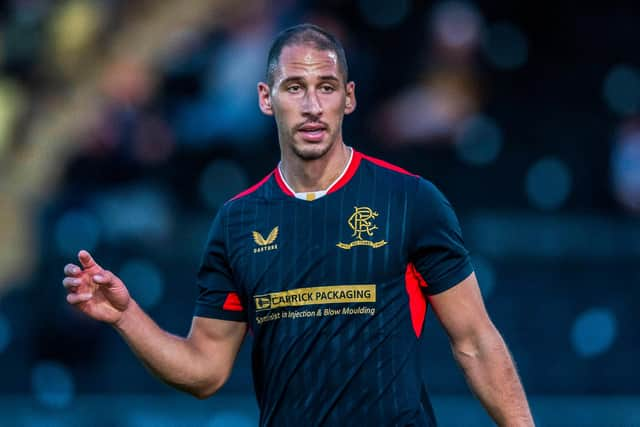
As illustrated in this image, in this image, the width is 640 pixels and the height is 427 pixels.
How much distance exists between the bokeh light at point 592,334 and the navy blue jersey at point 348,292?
5.50 metres

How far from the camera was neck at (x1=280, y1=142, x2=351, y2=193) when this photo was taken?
3314 mm

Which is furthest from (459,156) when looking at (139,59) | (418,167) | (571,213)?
(139,59)

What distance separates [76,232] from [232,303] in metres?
5.48

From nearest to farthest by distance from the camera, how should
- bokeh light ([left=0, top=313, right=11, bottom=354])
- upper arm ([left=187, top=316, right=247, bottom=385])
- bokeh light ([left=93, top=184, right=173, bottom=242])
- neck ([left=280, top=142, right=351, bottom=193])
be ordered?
neck ([left=280, top=142, right=351, bottom=193]) < upper arm ([left=187, top=316, right=247, bottom=385]) < bokeh light ([left=0, top=313, right=11, bottom=354]) < bokeh light ([left=93, top=184, right=173, bottom=242])

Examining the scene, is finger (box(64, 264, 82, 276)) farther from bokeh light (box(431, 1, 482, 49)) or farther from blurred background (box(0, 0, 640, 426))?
bokeh light (box(431, 1, 482, 49))

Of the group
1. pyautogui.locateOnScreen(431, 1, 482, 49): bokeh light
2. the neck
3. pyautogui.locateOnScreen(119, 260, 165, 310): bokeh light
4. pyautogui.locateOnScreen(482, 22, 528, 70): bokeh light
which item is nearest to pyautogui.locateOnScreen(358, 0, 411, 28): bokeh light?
pyautogui.locateOnScreen(431, 1, 482, 49): bokeh light

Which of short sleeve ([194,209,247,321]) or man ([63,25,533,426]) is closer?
man ([63,25,533,426])

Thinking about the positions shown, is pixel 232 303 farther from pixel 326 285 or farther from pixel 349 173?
pixel 349 173

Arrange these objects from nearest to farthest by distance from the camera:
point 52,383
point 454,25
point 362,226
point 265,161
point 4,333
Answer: point 362,226
point 52,383
point 4,333
point 265,161
point 454,25

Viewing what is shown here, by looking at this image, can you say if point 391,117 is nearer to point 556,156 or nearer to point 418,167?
point 418,167

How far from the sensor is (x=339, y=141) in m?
3.32

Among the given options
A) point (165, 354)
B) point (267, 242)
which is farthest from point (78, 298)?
point (267, 242)

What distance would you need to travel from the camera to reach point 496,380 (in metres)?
3.11

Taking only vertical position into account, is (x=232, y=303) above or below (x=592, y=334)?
below
